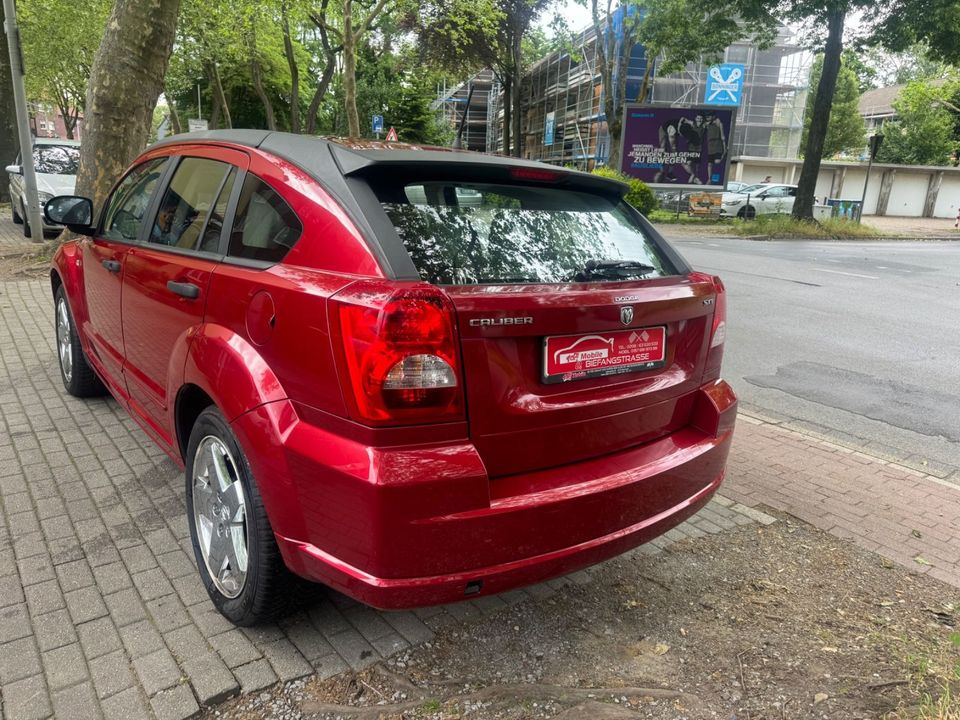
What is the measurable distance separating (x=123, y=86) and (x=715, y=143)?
77.0ft

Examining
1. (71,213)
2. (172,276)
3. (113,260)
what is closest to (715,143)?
(71,213)

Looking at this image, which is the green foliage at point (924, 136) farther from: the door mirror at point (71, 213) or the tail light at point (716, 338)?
the door mirror at point (71, 213)

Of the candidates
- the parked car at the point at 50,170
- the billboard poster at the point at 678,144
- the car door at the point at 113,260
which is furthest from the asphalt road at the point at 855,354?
the billboard poster at the point at 678,144

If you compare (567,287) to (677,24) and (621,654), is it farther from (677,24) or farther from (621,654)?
(677,24)

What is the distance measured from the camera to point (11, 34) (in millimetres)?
11281

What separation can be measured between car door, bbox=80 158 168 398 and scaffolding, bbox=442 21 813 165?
3314cm

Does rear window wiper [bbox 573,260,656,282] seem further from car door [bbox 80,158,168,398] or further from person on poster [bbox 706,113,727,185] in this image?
person on poster [bbox 706,113,727,185]

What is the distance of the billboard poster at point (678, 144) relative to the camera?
27.6 meters

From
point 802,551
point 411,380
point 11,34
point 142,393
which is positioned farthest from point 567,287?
point 11,34

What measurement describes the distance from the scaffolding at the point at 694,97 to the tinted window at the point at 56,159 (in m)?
24.5

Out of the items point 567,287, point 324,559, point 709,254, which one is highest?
point 567,287

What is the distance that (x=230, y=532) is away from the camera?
2.51m

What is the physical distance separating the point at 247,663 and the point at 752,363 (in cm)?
561

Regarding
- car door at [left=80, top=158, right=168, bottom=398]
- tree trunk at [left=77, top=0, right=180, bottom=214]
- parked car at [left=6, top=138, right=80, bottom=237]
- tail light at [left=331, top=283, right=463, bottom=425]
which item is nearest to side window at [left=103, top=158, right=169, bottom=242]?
car door at [left=80, top=158, right=168, bottom=398]
